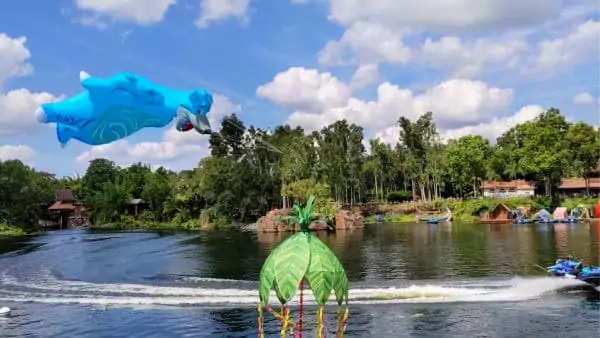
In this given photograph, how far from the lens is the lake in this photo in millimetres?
22438

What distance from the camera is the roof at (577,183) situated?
93.3 m

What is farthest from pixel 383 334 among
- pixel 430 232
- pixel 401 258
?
pixel 430 232

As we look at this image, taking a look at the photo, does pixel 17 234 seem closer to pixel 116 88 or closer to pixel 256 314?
pixel 256 314

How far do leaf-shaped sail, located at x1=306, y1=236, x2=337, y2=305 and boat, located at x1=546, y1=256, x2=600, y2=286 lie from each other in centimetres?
2028

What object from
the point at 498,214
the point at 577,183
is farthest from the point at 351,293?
the point at 577,183

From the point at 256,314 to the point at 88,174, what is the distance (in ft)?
355

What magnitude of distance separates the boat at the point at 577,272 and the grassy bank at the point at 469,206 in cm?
5483

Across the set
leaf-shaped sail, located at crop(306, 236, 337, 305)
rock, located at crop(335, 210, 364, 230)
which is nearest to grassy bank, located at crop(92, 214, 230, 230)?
rock, located at crop(335, 210, 364, 230)

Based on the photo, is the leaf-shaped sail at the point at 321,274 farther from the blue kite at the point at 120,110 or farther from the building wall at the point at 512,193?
the building wall at the point at 512,193

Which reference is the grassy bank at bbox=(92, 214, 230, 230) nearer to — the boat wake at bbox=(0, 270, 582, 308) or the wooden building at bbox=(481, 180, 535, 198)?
the wooden building at bbox=(481, 180, 535, 198)

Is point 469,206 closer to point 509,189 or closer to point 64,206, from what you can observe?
point 509,189

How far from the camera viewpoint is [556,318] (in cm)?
2248

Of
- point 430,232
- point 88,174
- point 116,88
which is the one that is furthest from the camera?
point 88,174

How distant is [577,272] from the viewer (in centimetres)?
2838
